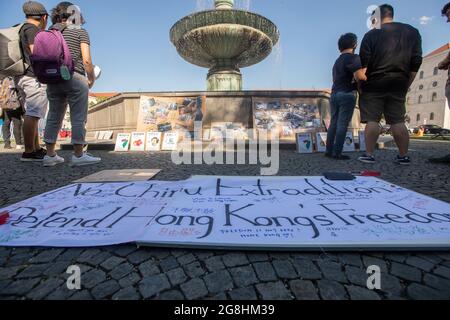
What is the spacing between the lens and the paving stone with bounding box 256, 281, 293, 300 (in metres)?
0.94

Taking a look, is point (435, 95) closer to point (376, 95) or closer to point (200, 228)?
point (376, 95)

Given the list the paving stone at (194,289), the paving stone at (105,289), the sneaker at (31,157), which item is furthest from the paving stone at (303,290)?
the sneaker at (31,157)

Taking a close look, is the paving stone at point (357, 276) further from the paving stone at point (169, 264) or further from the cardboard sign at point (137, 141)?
the cardboard sign at point (137, 141)

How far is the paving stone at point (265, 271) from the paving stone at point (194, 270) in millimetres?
231

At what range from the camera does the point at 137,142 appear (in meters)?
5.91

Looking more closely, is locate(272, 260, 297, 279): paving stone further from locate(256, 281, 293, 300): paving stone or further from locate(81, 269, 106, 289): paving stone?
locate(81, 269, 106, 289): paving stone

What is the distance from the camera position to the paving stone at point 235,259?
1144mm

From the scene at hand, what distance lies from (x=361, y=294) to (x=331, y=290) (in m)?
0.10

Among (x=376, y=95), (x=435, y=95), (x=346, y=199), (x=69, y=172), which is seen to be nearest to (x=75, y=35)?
(x=69, y=172)

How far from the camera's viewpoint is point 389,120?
3.72 meters

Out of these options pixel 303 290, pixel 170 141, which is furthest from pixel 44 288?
pixel 170 141

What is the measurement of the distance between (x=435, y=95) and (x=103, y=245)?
67.9 metres

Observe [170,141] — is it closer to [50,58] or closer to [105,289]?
[50,58]

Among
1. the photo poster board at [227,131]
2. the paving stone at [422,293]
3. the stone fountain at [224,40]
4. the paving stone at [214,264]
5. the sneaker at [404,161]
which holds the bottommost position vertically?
the paving stone at [422,293]
